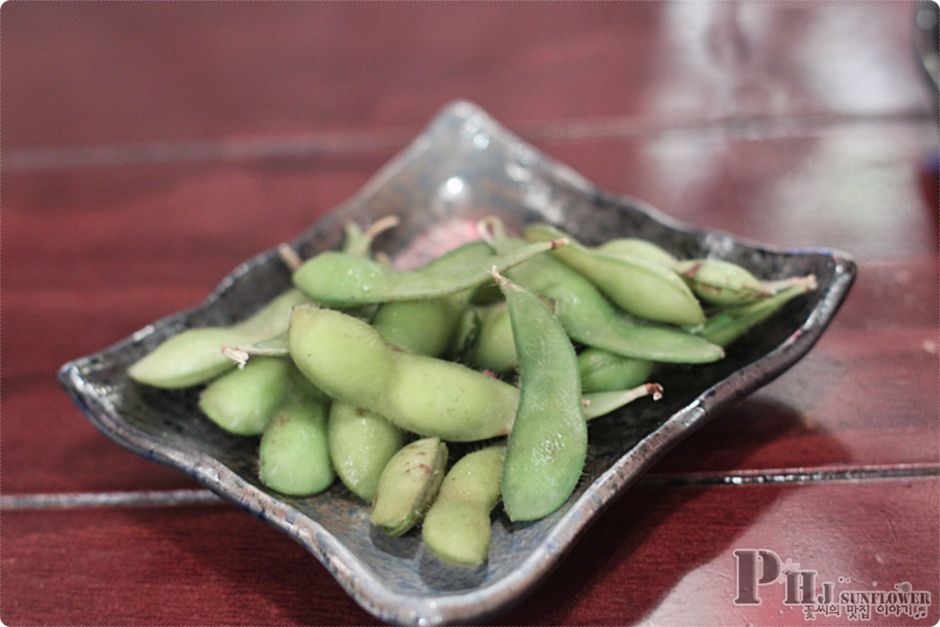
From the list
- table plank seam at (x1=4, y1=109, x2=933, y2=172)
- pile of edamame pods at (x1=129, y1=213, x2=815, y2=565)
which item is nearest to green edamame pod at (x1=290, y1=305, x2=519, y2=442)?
pile of edamame pods at (x1=129, y1=213, x2=815, y2=565)

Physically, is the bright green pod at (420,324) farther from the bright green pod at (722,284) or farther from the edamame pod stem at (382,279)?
the bright green pod at (722,284)

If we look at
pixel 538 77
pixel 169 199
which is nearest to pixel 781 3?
pixel 538 77

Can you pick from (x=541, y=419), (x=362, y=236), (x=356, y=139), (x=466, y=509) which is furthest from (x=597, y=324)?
(x=356, y=139)

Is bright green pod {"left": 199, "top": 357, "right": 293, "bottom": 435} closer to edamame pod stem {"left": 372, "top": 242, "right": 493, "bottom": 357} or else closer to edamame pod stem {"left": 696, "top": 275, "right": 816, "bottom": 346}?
edamame pod stem {"left": 372, "top": 242, "right": 493, "bottom": 357}

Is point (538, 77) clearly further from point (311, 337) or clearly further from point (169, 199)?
point (311, 337)

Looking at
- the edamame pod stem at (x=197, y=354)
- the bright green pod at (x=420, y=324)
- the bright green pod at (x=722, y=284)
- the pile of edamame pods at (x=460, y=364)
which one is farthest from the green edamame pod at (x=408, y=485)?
the bright green pod at (x=722, y=284)

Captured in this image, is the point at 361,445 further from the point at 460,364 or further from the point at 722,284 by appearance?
the point at 722,284
